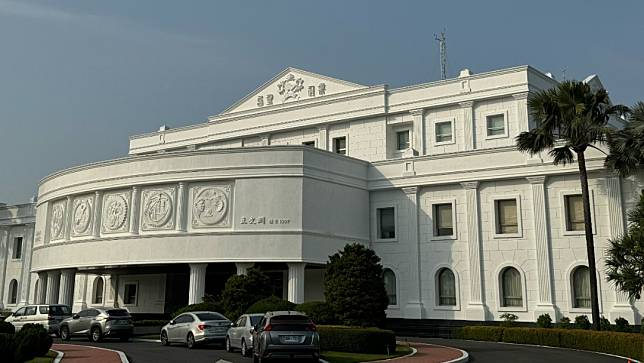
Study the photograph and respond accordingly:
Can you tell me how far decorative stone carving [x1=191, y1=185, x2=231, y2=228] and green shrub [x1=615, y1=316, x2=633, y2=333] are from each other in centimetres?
2067

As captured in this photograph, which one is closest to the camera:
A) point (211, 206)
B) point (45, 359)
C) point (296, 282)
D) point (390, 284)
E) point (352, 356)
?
point (45, 359)

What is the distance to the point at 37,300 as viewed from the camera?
4691 cm

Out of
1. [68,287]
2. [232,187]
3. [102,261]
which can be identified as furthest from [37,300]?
[232,187]

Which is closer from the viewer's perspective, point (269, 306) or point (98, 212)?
point (269, 306)

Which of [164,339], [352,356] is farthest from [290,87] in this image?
[352,356]

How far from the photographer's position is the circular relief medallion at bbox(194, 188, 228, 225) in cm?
3634

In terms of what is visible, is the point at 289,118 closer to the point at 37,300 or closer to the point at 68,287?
A: the point at 68,287

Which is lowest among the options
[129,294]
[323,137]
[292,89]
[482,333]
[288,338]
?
[482,333]

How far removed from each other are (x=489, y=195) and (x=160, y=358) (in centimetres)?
2226

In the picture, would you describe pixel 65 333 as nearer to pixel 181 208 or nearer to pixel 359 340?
pixel 181 208

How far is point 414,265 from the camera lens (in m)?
→ 38.2

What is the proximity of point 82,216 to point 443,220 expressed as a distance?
23.7 m

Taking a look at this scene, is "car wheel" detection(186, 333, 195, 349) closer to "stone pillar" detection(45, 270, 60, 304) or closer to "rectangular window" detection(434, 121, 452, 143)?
"rectangular window" detection(434, 121, 452, 143)

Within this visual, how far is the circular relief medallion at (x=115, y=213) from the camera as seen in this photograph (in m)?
39.5
